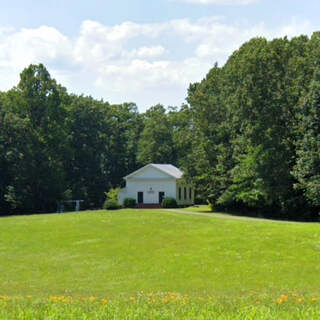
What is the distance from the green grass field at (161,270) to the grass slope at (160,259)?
0.04 m

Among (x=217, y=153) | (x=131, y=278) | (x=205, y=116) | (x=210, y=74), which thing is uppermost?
(x=210, y=74)

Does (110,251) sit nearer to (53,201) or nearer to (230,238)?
(230,238)

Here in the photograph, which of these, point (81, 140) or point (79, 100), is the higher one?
point (79, 100)

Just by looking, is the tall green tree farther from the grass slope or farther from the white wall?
the white wall

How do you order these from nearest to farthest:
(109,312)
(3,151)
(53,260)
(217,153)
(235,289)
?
(109,312) → (235,289) → (53,260) → (217,153) → (3,151)

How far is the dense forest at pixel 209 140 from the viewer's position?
38.3m

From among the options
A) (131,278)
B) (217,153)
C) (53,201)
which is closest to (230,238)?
(131,278)

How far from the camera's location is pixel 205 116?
47.3m

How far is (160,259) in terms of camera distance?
21.3 meters

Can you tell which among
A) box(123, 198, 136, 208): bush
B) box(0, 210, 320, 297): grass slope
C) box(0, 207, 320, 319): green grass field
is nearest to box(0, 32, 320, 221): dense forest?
box(123, 198, 136, 208): bush

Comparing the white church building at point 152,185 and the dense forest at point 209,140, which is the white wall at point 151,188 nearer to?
the white church building at point 152,185

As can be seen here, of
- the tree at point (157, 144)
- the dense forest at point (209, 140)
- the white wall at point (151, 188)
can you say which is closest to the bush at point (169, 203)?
the dense forest at point (209, 140)

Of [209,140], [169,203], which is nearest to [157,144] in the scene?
[169,203]

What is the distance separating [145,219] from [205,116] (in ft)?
51.4
